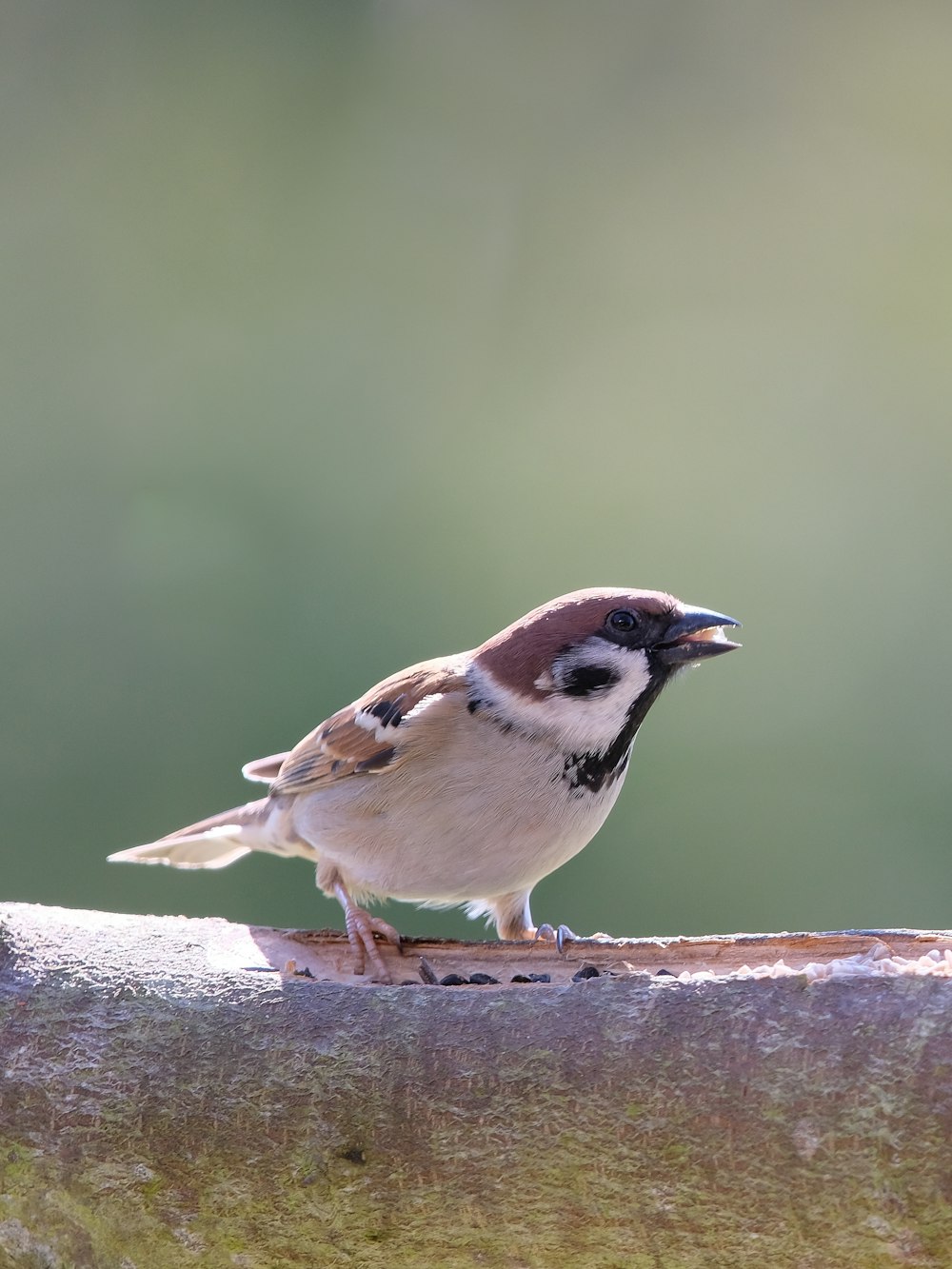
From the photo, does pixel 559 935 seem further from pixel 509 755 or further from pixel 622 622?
pixel 622 622

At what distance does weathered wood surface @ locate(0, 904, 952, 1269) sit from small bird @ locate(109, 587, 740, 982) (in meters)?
0.68

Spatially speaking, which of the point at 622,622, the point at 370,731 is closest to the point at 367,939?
the point at 370,731

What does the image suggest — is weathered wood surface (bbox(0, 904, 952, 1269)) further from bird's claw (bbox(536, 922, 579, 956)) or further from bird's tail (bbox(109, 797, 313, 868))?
bird's tail (bbox(109, 797, 313, 868))

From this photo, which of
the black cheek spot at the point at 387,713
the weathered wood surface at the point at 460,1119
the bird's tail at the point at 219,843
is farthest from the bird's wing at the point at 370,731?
the weathered wood surface at the point at 460,1119

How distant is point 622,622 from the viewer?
7.43ft

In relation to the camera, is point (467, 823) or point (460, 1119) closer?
point (460, 1119)

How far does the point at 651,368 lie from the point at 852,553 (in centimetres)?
129

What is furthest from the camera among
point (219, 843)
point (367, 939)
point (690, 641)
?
point (219, 843)

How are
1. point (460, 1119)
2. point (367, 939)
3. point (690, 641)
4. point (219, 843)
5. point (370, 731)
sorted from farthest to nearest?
point (219, 843) → point (370, 731) → point (690, 641) → point (367, 939) → point (460, 1119)

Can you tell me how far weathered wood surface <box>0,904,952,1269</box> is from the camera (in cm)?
121

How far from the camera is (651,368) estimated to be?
607 centimetres

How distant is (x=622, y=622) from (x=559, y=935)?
534 mm

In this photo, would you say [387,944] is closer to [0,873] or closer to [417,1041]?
[417,1041]

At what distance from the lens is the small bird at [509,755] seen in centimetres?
227
